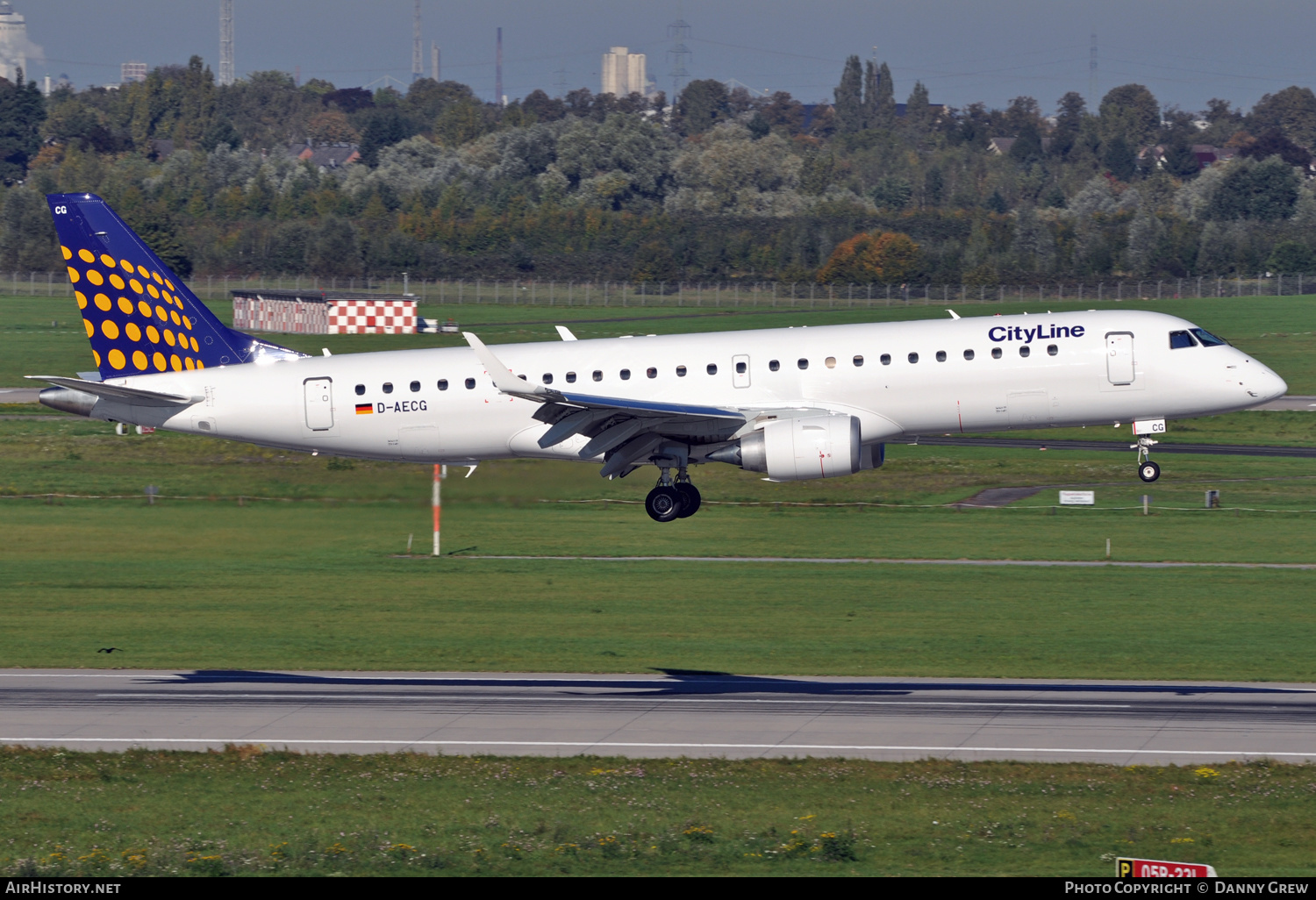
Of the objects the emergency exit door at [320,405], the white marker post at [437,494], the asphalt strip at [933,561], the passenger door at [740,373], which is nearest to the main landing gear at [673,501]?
the passenger door at [740,373]

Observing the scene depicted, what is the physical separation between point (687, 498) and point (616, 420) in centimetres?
298

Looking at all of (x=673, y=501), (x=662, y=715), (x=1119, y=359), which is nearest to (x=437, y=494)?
(x=673, y=501)

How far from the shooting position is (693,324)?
14275 cm

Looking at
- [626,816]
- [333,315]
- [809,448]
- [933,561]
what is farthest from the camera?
[333,315]

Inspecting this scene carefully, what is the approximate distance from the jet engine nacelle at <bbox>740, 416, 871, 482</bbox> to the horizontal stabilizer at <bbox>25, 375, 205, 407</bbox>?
16.3 m

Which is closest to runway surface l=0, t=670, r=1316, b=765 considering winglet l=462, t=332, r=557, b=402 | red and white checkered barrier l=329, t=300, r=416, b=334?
winglet l=462, t=332, r=557, b=402

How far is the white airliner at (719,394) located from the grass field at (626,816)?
8.88m

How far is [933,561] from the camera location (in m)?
70.6

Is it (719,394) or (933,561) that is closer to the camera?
(719,394)

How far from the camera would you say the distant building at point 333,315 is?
137125 millimetres

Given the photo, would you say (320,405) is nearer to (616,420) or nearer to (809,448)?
(616,420)
